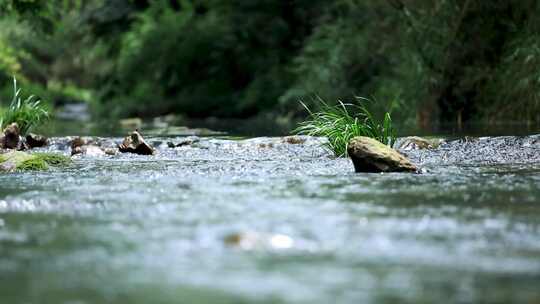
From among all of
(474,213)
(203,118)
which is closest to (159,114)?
(203,118)

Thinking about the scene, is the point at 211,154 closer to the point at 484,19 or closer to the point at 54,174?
the point at 54,174

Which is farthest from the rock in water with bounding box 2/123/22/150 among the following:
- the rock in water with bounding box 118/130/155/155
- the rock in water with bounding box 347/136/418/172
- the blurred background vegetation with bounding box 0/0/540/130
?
the rock in water with bounding box 347/136/418/172

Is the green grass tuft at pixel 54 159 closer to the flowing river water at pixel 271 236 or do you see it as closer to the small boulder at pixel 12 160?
the small boulder at pixel 12 160

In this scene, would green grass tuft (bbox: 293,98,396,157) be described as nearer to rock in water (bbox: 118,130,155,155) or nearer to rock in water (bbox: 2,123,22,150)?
rock in water (bbox: 118,130,155,155)

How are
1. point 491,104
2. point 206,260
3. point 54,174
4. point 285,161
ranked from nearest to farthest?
point 206,260 < point 54,174 < point 285,161 < point 491,104

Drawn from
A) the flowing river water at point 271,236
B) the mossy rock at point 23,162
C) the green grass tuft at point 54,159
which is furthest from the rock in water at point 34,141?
the flowing river water at point 271,236

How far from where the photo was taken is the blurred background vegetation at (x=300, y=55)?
61.0ft

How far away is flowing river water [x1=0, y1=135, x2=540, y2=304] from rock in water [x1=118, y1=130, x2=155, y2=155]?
11.2ft

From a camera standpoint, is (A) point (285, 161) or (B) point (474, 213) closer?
(B) point (474, 213)

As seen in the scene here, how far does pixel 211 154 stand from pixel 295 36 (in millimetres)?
15983

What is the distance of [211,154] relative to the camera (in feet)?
43.9

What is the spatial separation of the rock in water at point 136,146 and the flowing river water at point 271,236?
342 cm

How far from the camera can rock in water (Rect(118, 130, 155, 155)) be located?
13.6m

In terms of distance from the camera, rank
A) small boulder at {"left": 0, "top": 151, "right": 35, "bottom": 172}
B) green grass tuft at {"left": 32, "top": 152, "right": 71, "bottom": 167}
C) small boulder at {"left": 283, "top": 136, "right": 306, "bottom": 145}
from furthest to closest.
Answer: small boulder at {"left": 283, "top": 136, "right": 306, "bottom": 145} → green grass tuft at {"left": 32, "top": 152, "right": 71, "bottom": 167} → small boulder at {"left": 0, "top": 151, "right": 35, "bottom": 172}
